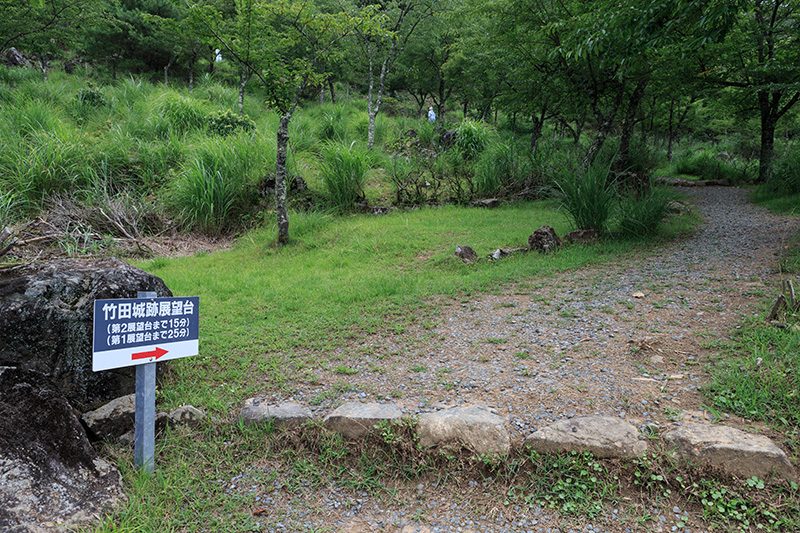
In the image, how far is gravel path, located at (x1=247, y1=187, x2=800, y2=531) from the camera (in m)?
2.01

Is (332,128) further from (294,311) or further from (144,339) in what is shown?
(144,339)

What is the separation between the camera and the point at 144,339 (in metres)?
2.00

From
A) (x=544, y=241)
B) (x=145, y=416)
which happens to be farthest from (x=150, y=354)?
(x=544, y=241)

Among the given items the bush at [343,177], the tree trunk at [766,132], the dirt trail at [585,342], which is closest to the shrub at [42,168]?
the bush at [343,177]

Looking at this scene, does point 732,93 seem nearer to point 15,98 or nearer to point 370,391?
point 370,391

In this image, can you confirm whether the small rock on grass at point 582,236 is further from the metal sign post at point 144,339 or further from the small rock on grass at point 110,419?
the small rock on grass at point 110,419

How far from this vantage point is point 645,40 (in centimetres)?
492

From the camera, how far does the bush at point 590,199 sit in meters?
5.84

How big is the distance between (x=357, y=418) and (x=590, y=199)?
470 cm

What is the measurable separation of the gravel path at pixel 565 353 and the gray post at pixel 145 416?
0.80 metres

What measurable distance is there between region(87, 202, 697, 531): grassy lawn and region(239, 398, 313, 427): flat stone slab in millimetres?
76

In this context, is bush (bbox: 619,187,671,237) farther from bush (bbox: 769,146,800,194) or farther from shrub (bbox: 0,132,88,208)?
shrub (bbox: 0,132,88,208)

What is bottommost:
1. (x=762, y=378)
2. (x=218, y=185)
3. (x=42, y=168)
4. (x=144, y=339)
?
(x=762, y=378)

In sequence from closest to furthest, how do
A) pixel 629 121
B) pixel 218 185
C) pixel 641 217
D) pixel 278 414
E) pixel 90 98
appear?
pixel 278 414 → pixel 641 217 → pixel 218 185 → pixel 629 121 → pixel 90 98
